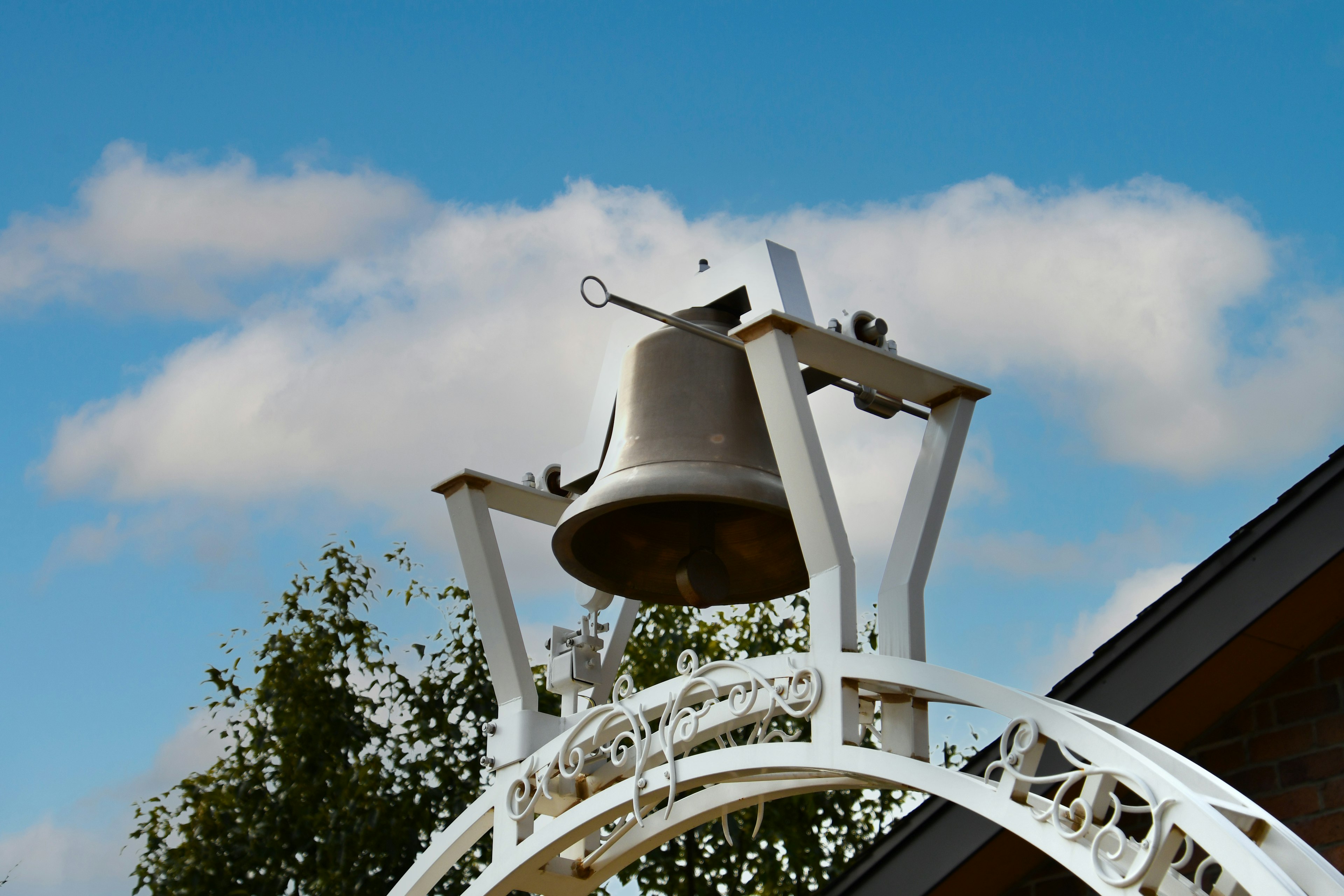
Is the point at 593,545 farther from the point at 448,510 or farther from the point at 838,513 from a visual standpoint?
the point at 838,513

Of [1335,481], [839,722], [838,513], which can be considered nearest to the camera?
[839,722]

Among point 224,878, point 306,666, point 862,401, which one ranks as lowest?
point 862,401

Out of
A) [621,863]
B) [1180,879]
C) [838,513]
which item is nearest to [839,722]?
[838,513]

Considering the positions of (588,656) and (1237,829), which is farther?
(588,656)

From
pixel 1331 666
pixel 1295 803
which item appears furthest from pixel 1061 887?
pixel 1331 666

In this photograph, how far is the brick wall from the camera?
339 centimetres

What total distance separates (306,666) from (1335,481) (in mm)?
9511

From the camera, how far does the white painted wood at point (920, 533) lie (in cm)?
292

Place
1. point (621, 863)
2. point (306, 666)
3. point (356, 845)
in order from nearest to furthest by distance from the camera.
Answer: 1. point (621, 863)
2. point (356, 845)
3. point (306, 666)

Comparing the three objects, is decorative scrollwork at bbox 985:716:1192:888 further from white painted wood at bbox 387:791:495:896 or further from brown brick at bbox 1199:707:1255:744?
white painted wood at bbox 387:791:495:896

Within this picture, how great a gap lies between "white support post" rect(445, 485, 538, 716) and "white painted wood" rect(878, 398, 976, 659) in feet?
3.46

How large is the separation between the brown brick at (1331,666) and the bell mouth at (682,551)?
1299mm

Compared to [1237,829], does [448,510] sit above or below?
above

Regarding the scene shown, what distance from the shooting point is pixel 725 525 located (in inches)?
147
